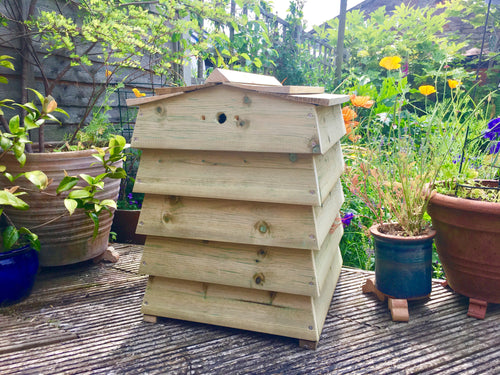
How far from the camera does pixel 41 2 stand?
229cm

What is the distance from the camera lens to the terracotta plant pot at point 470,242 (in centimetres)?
148

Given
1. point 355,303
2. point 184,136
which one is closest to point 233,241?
point 184,136

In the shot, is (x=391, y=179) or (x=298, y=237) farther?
(x=391, y=179)

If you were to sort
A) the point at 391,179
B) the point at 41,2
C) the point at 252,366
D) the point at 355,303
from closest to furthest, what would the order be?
the point at 252,366 → the point at 355,303 → the point at 391,179 → the point at 41,2

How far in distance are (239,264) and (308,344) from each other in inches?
15.6

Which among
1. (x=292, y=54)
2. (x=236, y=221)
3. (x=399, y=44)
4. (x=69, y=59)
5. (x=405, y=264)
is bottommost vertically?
(x=405, y=264)

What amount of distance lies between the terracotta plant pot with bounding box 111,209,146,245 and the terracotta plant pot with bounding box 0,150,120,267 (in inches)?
17.5

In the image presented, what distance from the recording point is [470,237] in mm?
1536

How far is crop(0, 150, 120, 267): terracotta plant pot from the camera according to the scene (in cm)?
181

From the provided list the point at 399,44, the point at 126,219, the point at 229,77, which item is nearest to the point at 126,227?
the point at 126,219

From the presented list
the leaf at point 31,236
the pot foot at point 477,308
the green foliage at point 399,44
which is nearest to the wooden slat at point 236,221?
the leaf at point 31,236

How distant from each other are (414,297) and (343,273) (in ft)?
1.56

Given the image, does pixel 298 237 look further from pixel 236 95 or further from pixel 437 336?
pixel 437 336

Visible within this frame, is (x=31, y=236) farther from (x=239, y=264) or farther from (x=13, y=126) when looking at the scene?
(x=239, y=264)
